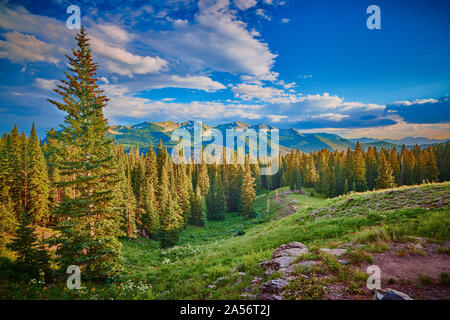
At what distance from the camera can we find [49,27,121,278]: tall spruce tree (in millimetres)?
11086

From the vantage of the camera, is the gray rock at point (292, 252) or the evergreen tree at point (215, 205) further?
the evergreen tree at point (215, 205)

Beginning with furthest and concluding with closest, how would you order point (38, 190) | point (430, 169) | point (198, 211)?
point (198, 211) < point (430, 169) < point (38, 190)

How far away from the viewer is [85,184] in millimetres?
12352

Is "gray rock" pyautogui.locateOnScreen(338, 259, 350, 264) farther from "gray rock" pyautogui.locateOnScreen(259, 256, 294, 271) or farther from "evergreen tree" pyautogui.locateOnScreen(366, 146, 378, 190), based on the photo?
"evergreen tree" pyautogui.locateOnScreen(366, 146, 378, 190)

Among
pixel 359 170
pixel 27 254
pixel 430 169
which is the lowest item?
pixel 27 254

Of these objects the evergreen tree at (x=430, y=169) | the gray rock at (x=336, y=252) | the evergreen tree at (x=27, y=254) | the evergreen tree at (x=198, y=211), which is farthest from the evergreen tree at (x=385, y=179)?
the evergreen tree at (x=27, y=254)

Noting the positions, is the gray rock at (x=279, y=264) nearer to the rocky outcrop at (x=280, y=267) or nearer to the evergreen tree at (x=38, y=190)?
the rocky outcrop at (x=280, y=267)

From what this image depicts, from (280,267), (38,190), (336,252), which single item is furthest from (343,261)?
(38,190)

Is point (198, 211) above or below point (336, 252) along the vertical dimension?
below

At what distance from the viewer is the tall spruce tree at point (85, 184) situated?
36.4 ft

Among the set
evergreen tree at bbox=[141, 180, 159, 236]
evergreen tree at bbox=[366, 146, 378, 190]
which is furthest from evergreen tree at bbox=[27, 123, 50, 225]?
evergreen tree at bbox=[366, 146, 378, 190]

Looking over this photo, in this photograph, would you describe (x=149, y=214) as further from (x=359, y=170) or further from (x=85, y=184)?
(x=359, y=170)
